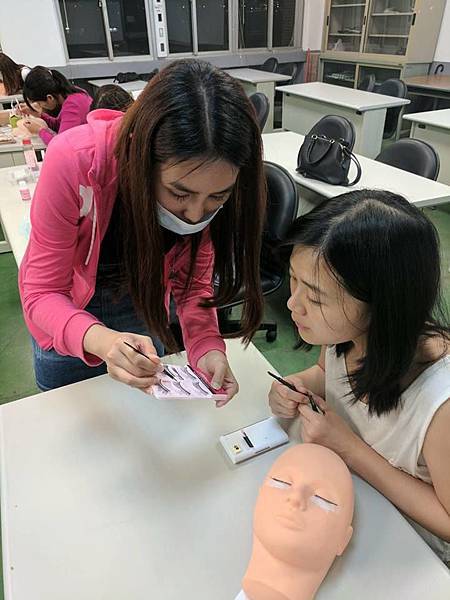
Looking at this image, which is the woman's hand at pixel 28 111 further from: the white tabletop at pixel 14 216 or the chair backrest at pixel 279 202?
the chair backrest at pixel 279 202

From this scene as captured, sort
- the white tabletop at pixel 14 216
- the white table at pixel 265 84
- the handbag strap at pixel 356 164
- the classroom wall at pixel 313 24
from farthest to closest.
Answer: the classroom wall at pixel 313 24 < the white table at pixel 265 84 < the handbag strap at pixel 356 164 < the white tabletop at pixel 14 216

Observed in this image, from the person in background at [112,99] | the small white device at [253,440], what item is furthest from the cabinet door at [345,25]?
the small white device at [253,440]

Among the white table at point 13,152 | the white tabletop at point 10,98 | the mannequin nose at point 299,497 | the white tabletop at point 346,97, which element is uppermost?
the mannequin nose at point 299,497

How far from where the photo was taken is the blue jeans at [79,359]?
3.51ft

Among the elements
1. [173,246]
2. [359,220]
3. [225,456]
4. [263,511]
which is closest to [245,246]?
[173,246]

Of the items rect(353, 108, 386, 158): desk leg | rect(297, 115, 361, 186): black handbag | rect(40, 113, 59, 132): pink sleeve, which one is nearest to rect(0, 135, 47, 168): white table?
rect(40, 113, 59, 132): pink sleeve

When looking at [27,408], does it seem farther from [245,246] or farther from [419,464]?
[419,464]

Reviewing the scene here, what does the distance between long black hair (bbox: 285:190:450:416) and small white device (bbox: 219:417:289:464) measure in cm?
→ 23

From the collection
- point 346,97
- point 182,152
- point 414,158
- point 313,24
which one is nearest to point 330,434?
point 182,152

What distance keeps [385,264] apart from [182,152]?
1.25 ft

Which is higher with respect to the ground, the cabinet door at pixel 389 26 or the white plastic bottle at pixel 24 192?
the cabinet door at pixel 389 26

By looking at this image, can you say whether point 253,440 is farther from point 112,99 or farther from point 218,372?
point 112,99

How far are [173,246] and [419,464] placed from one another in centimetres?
69

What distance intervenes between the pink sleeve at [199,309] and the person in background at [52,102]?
220 centimetres
